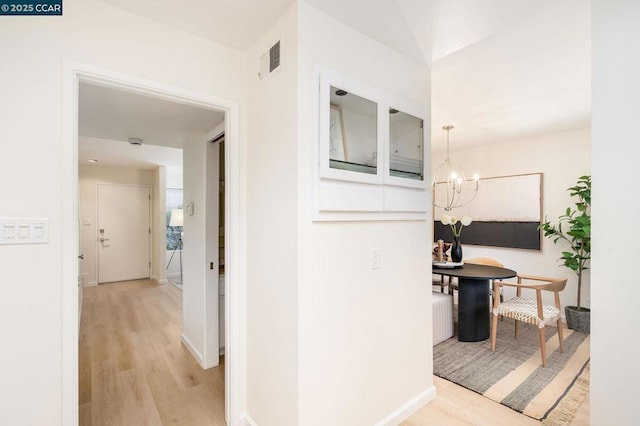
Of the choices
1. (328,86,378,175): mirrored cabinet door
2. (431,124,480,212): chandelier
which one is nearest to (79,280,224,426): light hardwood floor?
(328,86,378,175): mirrored cabinet door

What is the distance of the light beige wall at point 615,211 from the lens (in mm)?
1148

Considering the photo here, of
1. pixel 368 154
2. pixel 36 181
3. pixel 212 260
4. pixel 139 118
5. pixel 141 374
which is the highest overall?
pixel 139 118

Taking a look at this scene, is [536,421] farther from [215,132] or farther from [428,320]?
[215,132]

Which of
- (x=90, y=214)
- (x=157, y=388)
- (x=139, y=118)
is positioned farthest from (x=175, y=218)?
(x=157, y=388)

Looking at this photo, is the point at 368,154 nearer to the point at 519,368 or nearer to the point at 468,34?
the point at 468,34

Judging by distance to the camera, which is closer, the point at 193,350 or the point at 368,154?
the point at 368,154

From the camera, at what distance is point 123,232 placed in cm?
643

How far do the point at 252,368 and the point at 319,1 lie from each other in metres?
2.14

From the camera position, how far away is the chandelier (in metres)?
4.91

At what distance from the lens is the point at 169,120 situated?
264cm

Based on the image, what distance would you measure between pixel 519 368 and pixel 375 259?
200cm

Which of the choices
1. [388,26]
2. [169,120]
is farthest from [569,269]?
[169,120]

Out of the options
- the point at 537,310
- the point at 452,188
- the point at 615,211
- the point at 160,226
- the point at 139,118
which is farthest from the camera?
the point at 160,226

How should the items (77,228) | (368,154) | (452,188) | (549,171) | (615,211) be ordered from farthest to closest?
(452,188)
(549,171)
(368,154)
(77,228)
(615,211)
